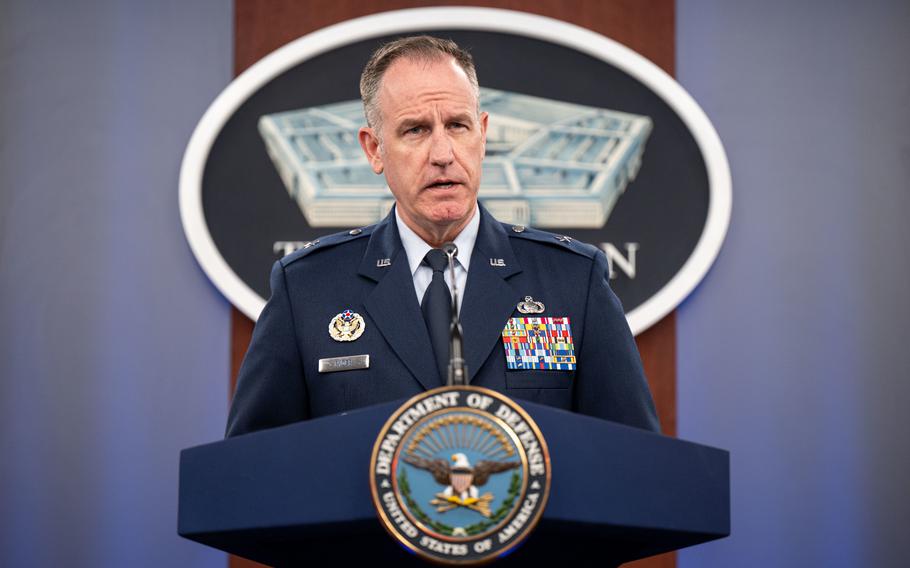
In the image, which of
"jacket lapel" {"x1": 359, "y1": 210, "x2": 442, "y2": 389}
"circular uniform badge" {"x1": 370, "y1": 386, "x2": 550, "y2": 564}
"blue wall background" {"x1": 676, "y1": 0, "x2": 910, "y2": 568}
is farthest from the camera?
"blue wall background" {"x1": 676, "y1": 0, "x2": 910, "y2": 568}

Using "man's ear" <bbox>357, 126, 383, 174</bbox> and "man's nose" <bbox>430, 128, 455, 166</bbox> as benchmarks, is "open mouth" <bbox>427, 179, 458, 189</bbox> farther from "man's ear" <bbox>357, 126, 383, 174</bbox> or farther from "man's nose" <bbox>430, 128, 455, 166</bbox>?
"man's ear" <bbox>357, 126, 383, 174</bbox>

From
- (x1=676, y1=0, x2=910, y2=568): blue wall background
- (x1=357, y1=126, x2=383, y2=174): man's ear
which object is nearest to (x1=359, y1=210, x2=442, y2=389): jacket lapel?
(x1=357, y1=126, x2=383, y2=174): man's ear

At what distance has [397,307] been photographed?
1.62 meters

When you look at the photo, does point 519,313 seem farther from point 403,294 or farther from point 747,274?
point 747,274

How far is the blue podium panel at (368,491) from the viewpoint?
41.9 inches

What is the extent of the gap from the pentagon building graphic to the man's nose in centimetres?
Result: 108

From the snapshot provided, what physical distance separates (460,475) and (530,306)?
67 centimetres

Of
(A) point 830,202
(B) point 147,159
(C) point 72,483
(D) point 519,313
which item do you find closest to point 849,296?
(A) point 830,202

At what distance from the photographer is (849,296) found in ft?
8.89

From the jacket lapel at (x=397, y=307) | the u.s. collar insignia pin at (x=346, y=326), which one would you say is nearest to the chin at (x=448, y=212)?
the jacket lapel at (x=397, y=307)

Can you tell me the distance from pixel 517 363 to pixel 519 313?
0.09m

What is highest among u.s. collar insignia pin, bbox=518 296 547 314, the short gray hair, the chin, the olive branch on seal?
the short gray hair

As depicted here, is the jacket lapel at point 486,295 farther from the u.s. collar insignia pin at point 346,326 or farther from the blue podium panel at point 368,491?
the blue podium panel at point 368,491

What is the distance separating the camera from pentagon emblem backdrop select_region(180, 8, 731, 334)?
8.79ft
